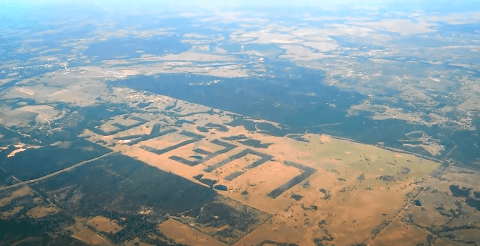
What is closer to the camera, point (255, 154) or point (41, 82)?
point (255, 154)

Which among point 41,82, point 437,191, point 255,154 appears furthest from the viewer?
point 41,82

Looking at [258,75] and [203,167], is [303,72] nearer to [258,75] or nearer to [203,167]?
[258,75]

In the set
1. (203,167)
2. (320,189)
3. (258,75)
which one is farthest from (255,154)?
(258,75)

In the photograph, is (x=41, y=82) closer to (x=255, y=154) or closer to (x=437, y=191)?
(x=255, y=154)

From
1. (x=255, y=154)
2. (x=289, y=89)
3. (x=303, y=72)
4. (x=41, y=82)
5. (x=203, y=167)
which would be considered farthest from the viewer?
(x=303, y=72)

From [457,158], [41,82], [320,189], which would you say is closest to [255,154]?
[320,189]

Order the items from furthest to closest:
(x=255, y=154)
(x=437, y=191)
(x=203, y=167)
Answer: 1. (x=255, y=154)
2. (x=203, y=167)
3. (x=437, y=191)
